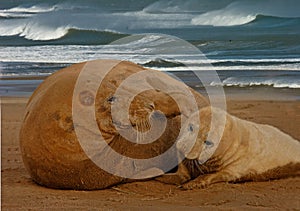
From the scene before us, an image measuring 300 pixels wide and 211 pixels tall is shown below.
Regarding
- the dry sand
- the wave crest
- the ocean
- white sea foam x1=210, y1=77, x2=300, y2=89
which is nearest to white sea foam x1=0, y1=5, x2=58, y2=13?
the ocean

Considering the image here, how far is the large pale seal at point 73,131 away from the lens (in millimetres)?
5211

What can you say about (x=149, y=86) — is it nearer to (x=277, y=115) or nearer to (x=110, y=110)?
(x=110, y=110)

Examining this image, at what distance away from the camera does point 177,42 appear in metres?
21.3

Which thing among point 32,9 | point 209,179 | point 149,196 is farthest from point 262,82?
point 32,9

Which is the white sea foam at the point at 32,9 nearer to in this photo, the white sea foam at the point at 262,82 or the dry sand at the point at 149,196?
the white sea foam at the point at 262,82

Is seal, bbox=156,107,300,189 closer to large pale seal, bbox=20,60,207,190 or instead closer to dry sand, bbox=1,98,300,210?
dry sand, bbox=1,98,300,210

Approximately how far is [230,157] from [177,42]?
1585cm

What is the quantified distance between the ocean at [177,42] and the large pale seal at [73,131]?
222 inches

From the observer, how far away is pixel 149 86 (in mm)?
5582

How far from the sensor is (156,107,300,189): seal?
556 centimetres

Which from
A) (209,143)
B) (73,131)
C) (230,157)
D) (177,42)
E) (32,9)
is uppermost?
(32,9)

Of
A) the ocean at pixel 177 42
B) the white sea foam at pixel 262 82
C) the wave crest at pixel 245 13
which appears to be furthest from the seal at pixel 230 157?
the wave crest at pixel 245 13

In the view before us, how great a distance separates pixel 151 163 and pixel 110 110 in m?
0.54

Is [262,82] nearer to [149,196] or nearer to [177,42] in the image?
[149,196]
